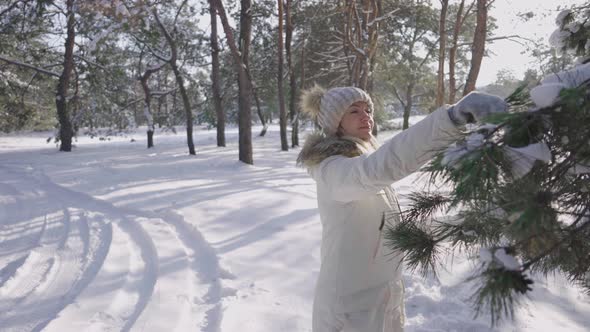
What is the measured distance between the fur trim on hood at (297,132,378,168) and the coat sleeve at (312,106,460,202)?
53 millimetres

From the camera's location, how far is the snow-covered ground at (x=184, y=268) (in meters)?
2.73

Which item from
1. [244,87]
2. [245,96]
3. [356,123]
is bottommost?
[356,123]

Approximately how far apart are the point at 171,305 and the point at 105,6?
8.47 meters

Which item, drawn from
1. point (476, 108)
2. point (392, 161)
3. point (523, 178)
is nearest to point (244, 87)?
point (392, 161)

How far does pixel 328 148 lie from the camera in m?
1.54

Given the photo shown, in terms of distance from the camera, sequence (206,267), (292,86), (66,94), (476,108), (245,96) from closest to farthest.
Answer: (476,108) → (206,267) → (245,96) → (66,94) → (292,86)

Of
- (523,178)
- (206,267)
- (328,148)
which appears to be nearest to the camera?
(523,178)

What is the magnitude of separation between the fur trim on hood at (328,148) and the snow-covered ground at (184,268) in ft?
2.35

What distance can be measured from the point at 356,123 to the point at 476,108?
2.67ft

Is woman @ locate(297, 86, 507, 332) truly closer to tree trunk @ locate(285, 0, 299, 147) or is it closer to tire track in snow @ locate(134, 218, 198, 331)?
tire track in snow @ locate(134, 218, 198, 331)

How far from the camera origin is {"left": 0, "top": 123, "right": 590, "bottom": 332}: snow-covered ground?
2.73 m

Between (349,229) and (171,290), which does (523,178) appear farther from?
(171,290)

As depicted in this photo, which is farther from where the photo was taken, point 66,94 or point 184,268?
point 66,94

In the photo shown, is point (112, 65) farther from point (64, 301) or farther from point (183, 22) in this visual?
point (64, 301)
